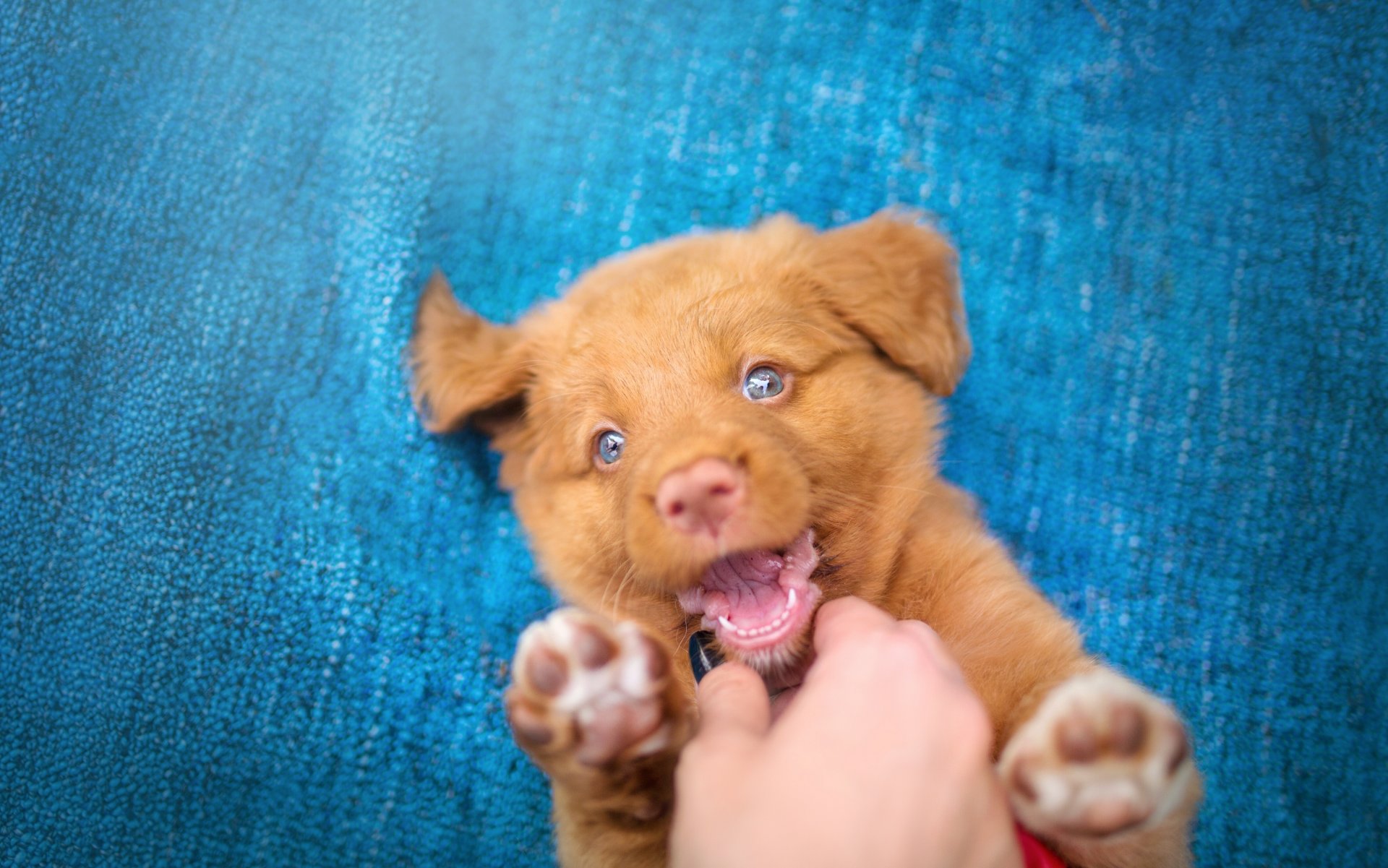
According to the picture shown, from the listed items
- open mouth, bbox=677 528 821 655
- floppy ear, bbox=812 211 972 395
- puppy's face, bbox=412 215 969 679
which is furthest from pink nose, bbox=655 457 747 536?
floppy ear, bbox=812 211 972 395

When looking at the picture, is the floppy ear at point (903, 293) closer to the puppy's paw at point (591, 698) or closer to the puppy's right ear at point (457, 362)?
the puppy's right ear at point (457, 362)

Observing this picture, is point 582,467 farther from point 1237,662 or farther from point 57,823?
point 1237,662

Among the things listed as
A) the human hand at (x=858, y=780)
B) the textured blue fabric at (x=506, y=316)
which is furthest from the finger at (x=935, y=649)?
the textured blue fabric at (x=506, y=316)

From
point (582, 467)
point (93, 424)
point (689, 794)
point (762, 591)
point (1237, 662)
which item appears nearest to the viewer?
point (689, 794)

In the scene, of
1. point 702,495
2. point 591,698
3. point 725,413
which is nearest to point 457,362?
point 725,413

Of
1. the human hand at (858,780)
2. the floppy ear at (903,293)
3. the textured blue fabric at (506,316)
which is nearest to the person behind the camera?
the human hand at (858,780)

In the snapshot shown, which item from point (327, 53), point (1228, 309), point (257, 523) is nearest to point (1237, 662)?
point (1228, 309)

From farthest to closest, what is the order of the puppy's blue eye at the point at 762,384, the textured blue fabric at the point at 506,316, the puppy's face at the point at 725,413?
the textured blue fabric at the point at 506,316, the puppy's blue eye at the point at 762,384, the puppy's face at the point at 725,413
